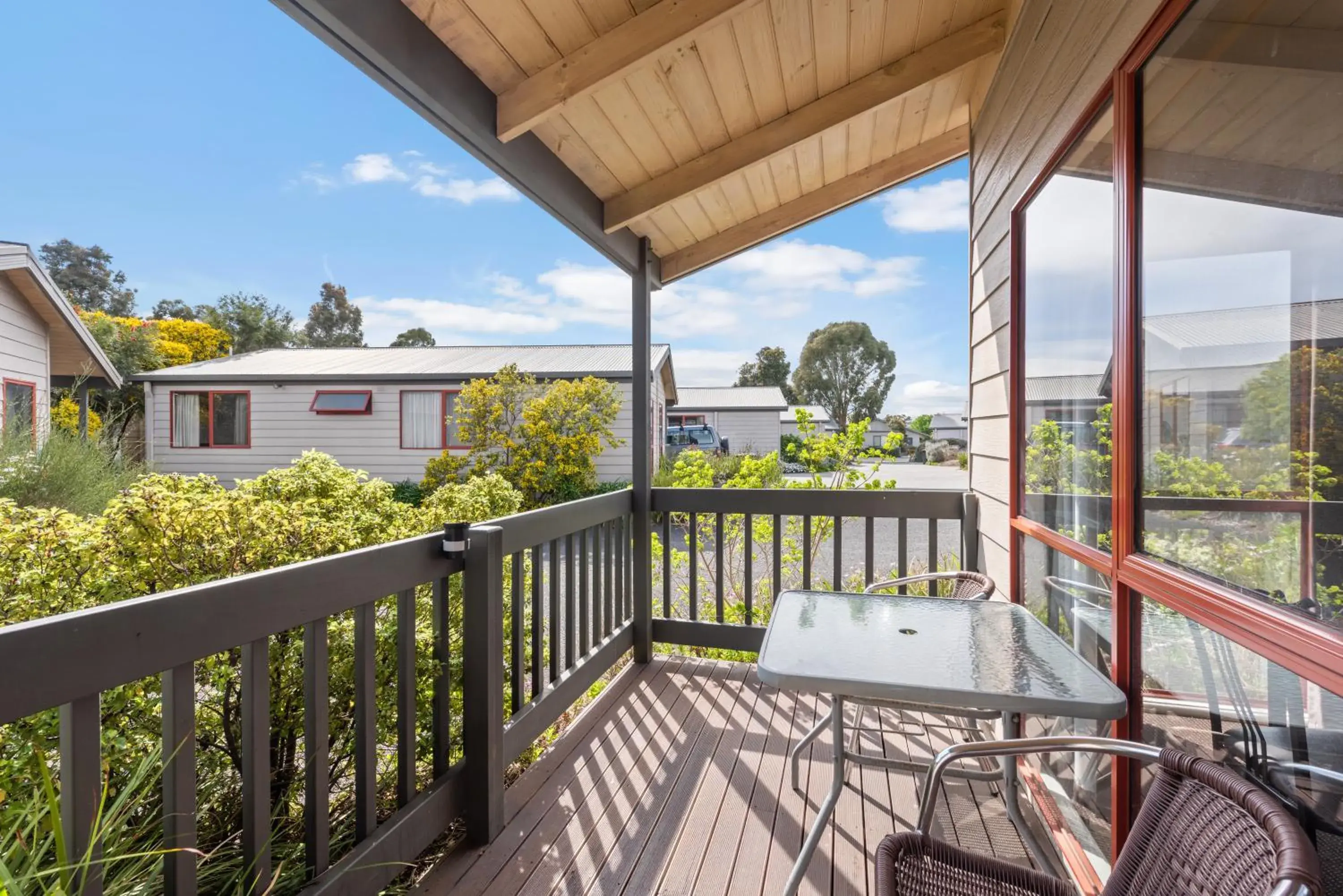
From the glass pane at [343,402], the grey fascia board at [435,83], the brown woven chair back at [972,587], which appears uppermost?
the grey fascia board at [435,83]

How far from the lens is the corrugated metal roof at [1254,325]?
86 centimetres

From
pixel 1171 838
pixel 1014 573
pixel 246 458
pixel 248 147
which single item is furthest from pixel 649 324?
pixel 248 147

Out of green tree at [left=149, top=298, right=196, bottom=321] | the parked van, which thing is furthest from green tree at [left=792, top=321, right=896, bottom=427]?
green tree at [left=149, top=298, right=196, bottom=321]

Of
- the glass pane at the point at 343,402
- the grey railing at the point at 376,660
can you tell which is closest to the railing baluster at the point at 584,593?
the grey railing at the point at 376,660

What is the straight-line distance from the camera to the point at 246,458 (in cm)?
1179

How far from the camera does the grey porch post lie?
3.58m

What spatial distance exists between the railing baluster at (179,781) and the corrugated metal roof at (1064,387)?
209 cm

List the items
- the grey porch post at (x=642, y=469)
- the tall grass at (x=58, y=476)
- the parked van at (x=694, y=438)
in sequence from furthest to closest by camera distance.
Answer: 1. the parked van at (x=694, y=438)
2. the tall grass at (x=58, y=476)
3. the grey porch post at (x=642, y=469)

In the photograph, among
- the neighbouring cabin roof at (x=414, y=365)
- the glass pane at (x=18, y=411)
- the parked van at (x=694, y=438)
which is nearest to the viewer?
the glass pane at (x=18, y=411)

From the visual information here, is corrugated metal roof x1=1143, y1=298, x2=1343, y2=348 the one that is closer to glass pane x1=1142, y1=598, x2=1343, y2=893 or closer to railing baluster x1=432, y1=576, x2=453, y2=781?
glass pane x1=1142, y1=598, x2=1343, y2=893

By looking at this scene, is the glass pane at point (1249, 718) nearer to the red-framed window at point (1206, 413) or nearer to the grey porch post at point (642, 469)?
the red-framed window at point (1206, 413)

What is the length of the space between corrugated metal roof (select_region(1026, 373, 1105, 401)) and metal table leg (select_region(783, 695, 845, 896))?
1.03m

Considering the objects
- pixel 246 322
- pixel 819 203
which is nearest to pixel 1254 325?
pixel 819 203

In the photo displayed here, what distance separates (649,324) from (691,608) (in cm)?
159
